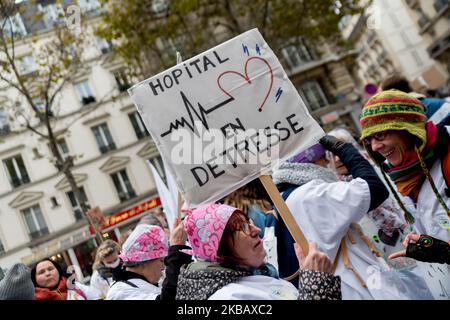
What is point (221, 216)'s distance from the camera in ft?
5.97

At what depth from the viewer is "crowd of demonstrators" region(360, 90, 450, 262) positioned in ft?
6.94

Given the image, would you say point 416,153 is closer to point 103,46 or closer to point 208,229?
point 208,229

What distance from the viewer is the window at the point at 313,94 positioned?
24.4 metres

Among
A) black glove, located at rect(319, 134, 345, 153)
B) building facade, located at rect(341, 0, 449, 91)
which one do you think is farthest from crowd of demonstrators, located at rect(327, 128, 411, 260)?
building facade, located at rect(341, 0, 449, 91)

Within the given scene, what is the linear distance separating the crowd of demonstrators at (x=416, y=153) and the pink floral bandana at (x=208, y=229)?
1009mm

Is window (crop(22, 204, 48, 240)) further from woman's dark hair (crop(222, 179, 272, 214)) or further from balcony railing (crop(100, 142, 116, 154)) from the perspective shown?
woman's dark hair (crop(222, 179, 272, 214))

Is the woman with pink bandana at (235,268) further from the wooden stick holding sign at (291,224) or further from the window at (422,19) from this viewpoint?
the window at (422,19)

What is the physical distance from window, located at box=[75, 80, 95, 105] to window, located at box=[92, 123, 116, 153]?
1.65 meters

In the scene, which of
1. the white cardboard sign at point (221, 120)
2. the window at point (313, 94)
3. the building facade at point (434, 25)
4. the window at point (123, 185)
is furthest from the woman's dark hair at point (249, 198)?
the building facade at point (434, 25)

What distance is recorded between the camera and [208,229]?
179 centimetres

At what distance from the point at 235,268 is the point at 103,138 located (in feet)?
77.5
